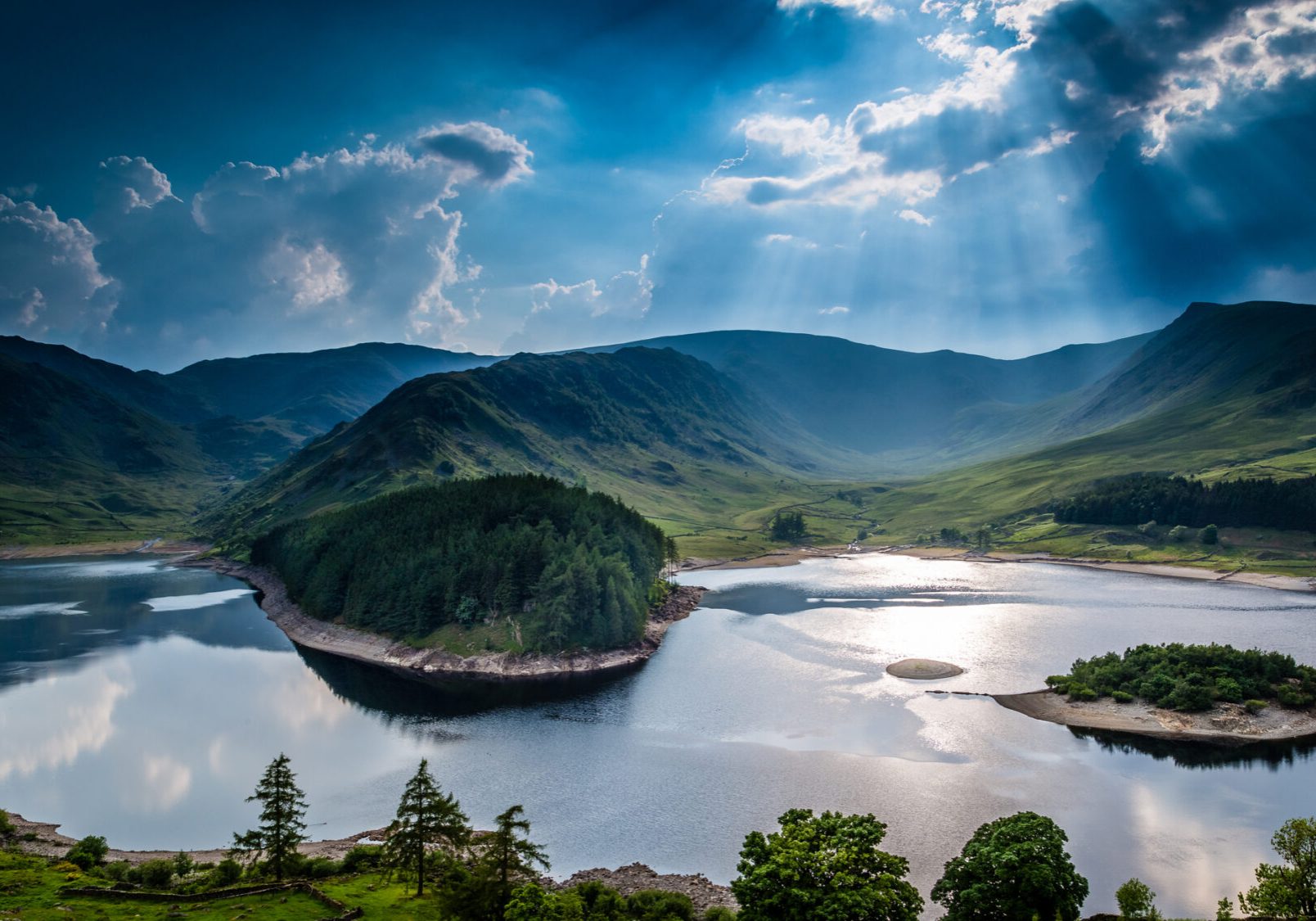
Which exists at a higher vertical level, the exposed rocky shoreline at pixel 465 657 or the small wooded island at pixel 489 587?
the small wooded island at pixel 489 587

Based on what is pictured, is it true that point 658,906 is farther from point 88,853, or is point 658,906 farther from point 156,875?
point 88,853

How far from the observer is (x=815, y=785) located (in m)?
75.1

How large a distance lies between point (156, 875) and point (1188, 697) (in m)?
107

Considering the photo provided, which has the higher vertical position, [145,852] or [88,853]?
[88,853]

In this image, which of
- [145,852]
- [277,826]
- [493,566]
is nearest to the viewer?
[277,826]

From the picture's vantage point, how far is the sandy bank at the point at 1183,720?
278ft

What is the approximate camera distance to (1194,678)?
9425 cm

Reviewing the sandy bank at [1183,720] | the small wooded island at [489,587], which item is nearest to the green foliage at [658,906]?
the sandy bank at [1183,720]

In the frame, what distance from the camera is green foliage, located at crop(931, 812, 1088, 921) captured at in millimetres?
43188

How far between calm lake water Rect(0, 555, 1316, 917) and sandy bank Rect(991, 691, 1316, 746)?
422cm

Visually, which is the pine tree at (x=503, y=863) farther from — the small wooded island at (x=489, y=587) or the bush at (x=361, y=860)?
the small wooded island at (x=489, y=587)

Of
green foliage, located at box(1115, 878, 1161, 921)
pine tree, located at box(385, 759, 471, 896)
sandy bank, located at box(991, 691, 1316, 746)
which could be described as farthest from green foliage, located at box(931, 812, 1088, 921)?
sandy bank, located at box(991, 691, 1316, 746)

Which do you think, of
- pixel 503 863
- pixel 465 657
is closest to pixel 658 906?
pixel 503 863

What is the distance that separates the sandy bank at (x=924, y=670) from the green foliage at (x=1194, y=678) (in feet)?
48.1
